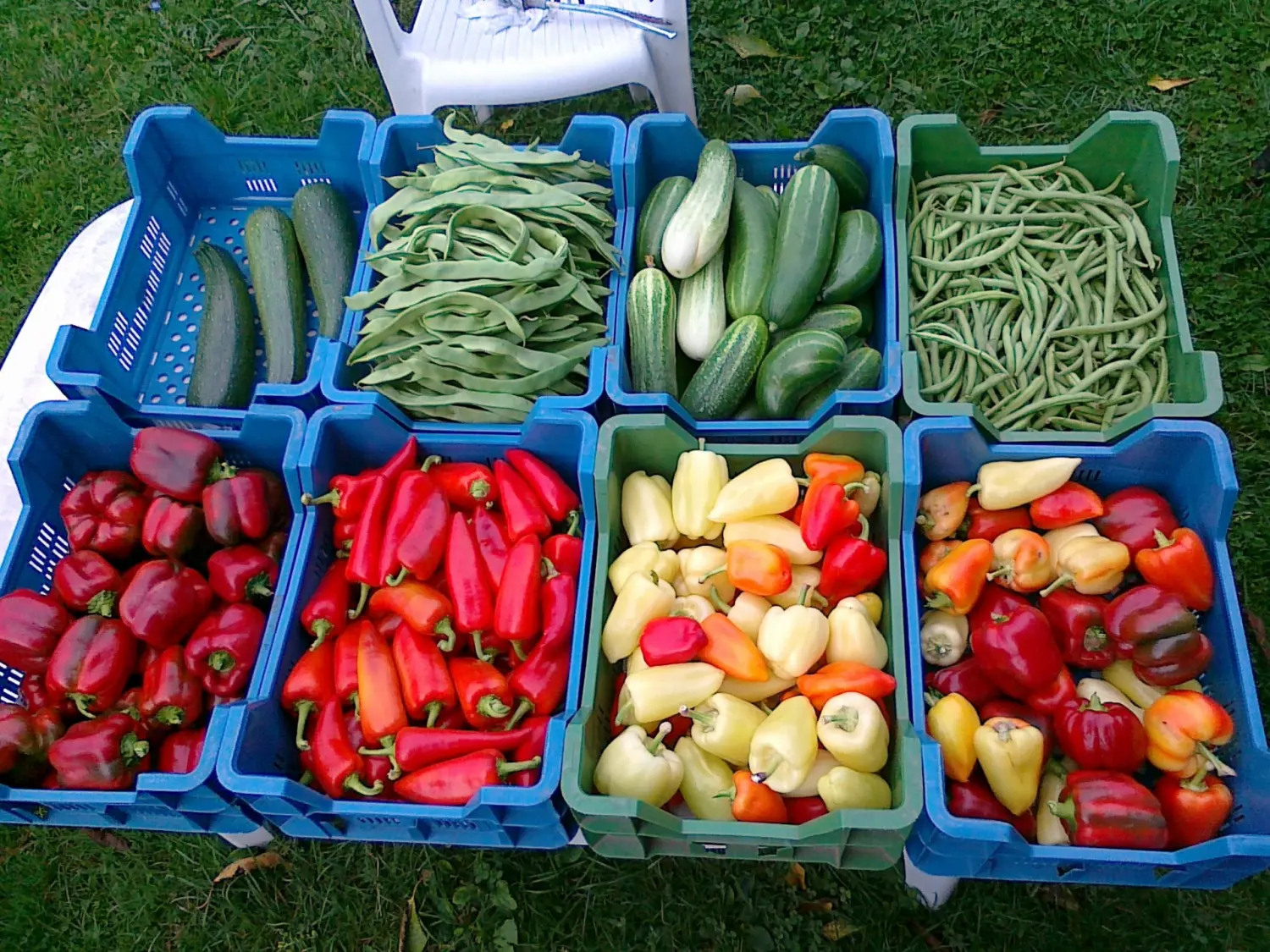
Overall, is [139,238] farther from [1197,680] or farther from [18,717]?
[1197,680]

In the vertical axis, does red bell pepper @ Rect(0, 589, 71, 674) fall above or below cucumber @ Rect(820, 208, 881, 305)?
below

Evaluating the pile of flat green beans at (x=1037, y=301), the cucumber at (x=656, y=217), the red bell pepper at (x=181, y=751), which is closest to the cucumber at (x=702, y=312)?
the cucumber at (x=656, y=217)

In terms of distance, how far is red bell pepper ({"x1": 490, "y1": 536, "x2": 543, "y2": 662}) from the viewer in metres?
2.09

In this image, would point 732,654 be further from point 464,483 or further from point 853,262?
point 853,262

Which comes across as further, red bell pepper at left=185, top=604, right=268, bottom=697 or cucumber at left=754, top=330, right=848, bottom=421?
cucumber at left=754, top=330, right=848, bottom=421

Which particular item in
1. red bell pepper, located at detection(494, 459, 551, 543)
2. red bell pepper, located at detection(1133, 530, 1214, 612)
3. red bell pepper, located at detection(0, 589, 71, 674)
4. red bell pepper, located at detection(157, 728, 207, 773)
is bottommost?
red bell pepper, located at detection(1133, 530, 1214, 612)

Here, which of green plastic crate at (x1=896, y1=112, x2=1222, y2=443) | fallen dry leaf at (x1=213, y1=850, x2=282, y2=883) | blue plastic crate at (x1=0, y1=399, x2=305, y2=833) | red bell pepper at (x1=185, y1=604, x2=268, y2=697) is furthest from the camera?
fallen dry leaf at (x1=213, y1=850, x2=282, y2=883)

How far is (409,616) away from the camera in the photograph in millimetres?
2146

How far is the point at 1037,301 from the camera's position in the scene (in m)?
2.42

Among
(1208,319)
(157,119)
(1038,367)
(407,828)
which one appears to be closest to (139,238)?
(157,119)

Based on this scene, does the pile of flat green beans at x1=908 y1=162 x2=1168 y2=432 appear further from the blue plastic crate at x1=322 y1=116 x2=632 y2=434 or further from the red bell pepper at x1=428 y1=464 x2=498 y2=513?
the red bell pepper at x1=428 y1=464 x2=498 y2=513

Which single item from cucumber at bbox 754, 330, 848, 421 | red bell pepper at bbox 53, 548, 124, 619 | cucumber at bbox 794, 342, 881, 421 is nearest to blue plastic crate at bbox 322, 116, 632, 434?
cucumber at bbox 754, 330, 848, 421

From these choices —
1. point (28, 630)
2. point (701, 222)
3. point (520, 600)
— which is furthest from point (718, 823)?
point (28, 630)

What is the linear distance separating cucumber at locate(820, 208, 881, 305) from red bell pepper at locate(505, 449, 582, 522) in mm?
846
